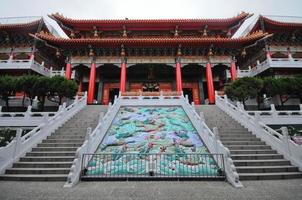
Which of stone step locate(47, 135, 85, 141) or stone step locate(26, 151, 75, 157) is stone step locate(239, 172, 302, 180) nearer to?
stone step locate(26, 151, 75, 157)

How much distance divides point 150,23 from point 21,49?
45.2 ft

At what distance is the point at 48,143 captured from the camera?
7582 millimetres

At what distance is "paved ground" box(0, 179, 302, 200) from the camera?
4.16 m

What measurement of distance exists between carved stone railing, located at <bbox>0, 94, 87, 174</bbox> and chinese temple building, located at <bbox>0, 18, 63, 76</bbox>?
9540 millimetres

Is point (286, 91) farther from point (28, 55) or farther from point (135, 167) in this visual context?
point (28, 55)

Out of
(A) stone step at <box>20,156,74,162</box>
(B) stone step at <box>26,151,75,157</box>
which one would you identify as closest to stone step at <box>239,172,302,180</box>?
(A) stone step at <box>20,156,74,162</box>

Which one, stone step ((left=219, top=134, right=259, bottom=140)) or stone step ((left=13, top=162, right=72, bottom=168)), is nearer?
stone step ((left=13, top=162, right=72, bottom=168))

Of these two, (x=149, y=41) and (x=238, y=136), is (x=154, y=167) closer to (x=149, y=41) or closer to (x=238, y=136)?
(x=238, y=136)

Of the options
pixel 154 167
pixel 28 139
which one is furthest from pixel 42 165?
pixel 154 167

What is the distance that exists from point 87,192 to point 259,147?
6738 mm

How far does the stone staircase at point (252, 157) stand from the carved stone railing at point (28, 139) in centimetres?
779

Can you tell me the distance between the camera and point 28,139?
279 inches

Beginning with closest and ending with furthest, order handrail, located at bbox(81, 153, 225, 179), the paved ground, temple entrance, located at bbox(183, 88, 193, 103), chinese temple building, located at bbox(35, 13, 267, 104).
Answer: the paved ground, handrail, located at bbox(81, 153, 225, 179), chinese temple building, located at bbox(35, 13, 267, 104), temple entrance, located at bbox(183, 88, 193, 103)

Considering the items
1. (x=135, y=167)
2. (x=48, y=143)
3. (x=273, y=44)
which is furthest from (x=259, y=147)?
(x=273, y=44)
